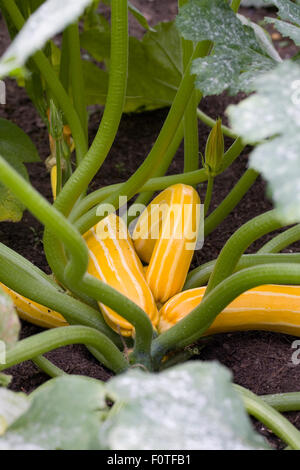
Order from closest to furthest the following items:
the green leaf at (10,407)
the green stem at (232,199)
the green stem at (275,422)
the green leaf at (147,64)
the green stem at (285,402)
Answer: the green leaf at (10,407) → the green stem at (275,422) → the green stem at (285,402) → the green stem at (232,199) → the green leaf at (147,64)

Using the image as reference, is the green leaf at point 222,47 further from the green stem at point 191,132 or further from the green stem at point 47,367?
the green stem at point 47,367

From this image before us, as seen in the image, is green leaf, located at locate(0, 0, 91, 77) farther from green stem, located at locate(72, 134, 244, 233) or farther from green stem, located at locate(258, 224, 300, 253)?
green stem, located at locate(258, 224, 300, 253)

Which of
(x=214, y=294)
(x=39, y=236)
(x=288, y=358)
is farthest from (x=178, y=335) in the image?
(x=39, y=236)

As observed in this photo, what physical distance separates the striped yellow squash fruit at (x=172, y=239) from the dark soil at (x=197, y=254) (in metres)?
0.17

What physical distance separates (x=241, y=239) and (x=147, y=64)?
0.96 meters

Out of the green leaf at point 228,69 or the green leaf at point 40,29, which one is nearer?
the green leaf at point 40,29

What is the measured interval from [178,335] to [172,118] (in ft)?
1.42

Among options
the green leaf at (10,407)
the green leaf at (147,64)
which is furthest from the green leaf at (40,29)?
the green leaf at (147,64)

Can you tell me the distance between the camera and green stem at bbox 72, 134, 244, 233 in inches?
54.2

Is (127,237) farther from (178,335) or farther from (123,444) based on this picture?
(123,444)

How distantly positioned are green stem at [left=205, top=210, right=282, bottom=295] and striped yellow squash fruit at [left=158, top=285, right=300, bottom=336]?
142 mm

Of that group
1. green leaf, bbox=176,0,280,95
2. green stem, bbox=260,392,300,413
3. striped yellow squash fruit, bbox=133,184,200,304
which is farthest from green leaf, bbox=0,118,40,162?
green stem, bbox=260,392,300,413

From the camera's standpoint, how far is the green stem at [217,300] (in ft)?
3.14

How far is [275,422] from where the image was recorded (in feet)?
3.15
